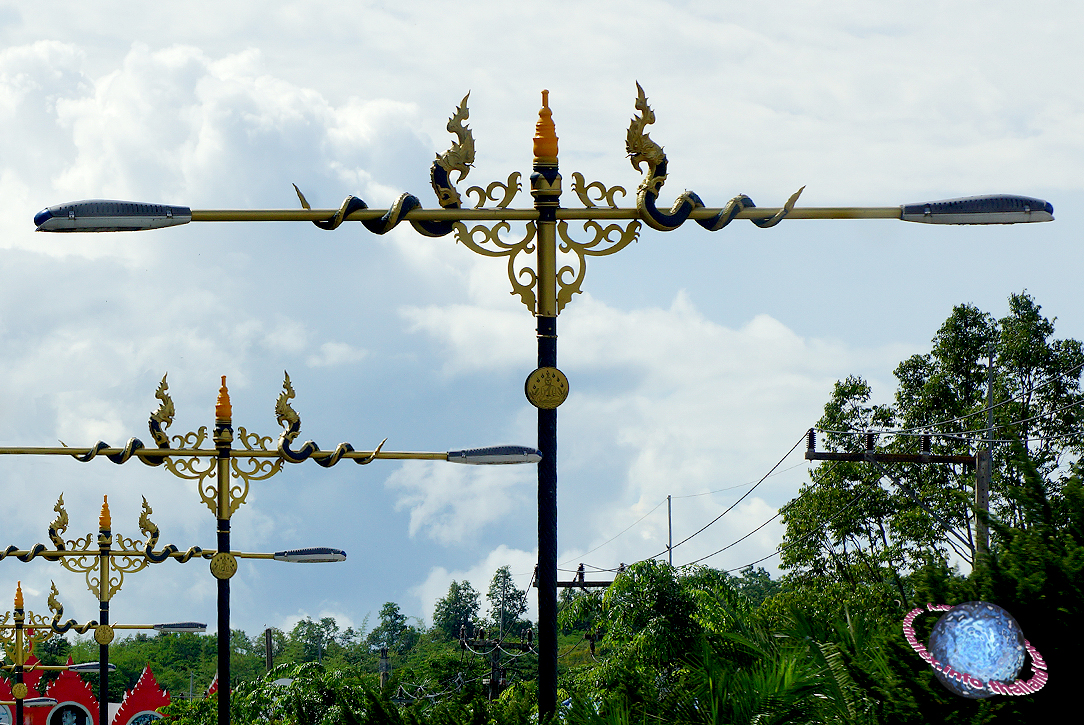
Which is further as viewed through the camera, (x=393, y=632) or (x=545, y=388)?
(x=393, y=632)

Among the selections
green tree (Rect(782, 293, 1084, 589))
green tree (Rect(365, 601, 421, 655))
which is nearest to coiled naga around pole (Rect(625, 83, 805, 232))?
green tree (Rect(782, 293, 1084, 589))

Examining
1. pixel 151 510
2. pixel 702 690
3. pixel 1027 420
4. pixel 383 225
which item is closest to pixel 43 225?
pixel 383 225

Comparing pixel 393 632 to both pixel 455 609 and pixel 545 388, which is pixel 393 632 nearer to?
pixel 455 609

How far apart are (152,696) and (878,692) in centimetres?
3091

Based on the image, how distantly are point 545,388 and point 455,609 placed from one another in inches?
1839

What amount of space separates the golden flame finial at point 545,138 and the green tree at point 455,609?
4566 centimetres

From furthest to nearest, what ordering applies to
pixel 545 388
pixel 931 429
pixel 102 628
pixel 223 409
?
pixel 931 429 → pixel 102 628 → pixel 223 409 → pixel 545 388

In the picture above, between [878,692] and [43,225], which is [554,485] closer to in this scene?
[878,692]

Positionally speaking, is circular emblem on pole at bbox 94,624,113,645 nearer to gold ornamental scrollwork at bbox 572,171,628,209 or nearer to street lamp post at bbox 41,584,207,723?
street lamp post at bbox 41,584,207,723

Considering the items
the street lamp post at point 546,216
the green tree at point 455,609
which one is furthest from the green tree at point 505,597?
the street lamp post at point 546,216

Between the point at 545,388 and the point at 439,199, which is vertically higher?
the point at 439,199

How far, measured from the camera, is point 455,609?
2111 inches

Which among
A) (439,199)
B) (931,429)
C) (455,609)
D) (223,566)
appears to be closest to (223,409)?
(223,566)

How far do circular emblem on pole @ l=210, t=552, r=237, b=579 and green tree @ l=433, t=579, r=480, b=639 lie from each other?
40128 mm
